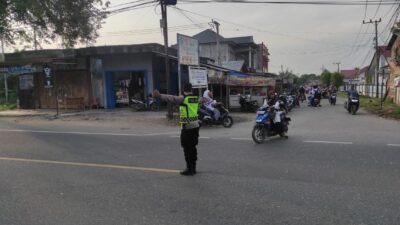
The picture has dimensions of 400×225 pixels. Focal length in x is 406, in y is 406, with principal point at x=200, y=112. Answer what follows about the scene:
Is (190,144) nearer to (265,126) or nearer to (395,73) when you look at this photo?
(265,126)

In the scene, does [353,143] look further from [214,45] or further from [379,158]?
[214,45]

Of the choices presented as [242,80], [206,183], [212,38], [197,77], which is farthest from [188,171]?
[212,38]

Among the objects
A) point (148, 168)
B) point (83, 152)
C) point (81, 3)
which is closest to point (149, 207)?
point (148, 168)

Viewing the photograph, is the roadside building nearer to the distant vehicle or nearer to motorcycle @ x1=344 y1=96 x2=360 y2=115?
the distant vehicle

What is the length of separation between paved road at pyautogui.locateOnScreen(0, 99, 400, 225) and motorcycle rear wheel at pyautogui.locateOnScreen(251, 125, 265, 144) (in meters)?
0.32

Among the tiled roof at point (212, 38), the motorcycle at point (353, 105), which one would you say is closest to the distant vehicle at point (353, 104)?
the motorcycle at point (353, 105)

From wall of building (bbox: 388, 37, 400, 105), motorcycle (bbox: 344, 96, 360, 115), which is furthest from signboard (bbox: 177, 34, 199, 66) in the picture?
A: wall of building (bbox: 388, 37, 400, 105)

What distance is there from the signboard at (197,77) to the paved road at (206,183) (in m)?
8.14

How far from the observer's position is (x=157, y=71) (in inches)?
1012

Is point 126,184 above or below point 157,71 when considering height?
below

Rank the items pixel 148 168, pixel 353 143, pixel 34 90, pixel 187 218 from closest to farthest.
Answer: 1. pixel 187 218
2. pixel 148 168
3. pixel 353 143
4. pixel 34 90

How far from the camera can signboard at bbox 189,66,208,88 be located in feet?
63.4

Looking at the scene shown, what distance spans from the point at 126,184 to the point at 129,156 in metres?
2.69

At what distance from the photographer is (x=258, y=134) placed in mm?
11398
